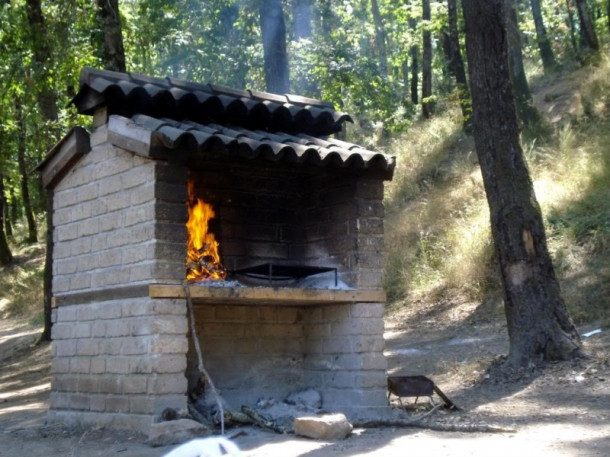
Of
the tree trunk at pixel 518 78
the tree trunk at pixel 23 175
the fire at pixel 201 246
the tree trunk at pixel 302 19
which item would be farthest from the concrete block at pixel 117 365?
the tree trunk at pixel 302 19

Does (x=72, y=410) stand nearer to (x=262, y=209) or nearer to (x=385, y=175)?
(x=262, y=209)

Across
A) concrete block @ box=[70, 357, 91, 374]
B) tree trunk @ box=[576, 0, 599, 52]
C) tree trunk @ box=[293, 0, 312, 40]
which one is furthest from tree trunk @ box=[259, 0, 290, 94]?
concrete block @ box=[70, 357, 91, 374]

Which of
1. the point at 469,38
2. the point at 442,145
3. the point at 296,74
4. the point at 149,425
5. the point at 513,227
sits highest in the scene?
the point at 296,74

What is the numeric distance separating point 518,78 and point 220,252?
558 inches

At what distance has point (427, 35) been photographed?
26828 mm

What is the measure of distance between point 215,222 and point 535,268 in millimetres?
3892

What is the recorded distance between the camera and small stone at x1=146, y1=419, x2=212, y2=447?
7.15m

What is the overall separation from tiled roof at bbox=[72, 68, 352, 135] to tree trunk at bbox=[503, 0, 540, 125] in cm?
1180

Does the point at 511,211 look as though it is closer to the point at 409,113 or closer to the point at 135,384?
the point at 135,384

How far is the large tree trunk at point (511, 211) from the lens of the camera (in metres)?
10.1

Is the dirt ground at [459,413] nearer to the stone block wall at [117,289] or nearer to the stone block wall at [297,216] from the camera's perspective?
the stone block wall at [117,289]

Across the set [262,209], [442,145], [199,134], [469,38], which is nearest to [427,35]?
[442,145]

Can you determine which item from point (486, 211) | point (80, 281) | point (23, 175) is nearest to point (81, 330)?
point (80, 281)

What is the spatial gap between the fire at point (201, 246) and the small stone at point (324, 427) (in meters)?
1.98
